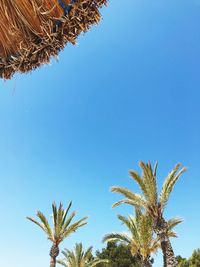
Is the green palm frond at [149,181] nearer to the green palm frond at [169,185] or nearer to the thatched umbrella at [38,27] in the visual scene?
the green palm frond at [169,185]

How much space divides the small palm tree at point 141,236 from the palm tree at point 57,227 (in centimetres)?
353

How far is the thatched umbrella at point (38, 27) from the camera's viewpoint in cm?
271

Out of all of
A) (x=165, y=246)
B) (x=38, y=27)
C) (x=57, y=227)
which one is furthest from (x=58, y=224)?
(x=38, y=27)

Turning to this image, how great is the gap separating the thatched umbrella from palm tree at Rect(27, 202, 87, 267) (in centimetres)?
2295

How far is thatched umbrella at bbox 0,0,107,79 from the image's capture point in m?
2.71

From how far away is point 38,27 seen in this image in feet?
9.46

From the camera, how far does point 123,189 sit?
62.7 ft

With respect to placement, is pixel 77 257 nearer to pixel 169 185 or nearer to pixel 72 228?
pixel 72 228

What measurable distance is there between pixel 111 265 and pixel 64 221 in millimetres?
19718

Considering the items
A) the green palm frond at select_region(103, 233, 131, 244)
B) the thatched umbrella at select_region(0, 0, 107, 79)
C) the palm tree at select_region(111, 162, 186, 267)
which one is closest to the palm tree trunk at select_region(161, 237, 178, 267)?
the palm tree at select_region(111, 162, 186, 267)

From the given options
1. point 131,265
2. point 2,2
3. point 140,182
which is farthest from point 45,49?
point 131,265

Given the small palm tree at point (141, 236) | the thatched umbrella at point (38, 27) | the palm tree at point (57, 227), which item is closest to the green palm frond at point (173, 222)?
the small palm tree at point (141, 236)

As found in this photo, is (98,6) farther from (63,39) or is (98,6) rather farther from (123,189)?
(123,189)

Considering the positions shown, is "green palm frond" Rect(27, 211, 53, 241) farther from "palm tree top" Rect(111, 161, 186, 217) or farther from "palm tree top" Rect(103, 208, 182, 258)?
"palm tree top" Rect(111, 161, 186, 217)
